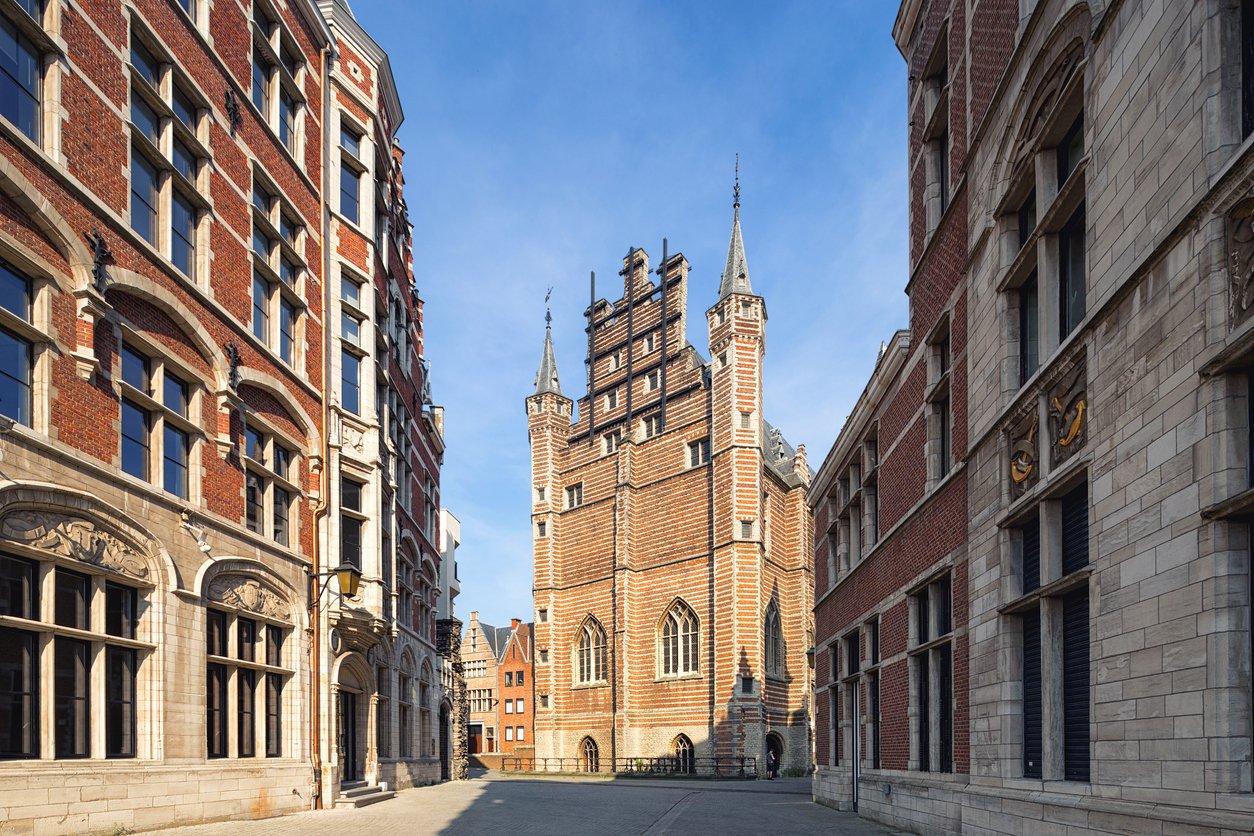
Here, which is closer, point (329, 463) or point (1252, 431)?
point (1252, 431)

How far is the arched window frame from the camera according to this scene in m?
49.6

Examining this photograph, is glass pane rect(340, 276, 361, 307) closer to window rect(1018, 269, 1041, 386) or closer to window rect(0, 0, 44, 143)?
window rect(0, 0, 44, 143)

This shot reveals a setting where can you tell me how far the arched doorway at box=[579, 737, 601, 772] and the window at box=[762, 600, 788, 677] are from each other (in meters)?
9.89

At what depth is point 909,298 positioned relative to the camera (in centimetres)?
1764

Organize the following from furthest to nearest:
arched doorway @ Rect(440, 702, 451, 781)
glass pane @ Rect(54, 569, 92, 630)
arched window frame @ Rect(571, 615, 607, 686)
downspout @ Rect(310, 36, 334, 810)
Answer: arched window frame @ Rect(571, 615, 607, 686) → arched doorway @ Rect(440, 702, 451, 781) → downspout @ Rect(310, 36, 334, 810) → glass pane @ Rect(54, 569, 92, 630)

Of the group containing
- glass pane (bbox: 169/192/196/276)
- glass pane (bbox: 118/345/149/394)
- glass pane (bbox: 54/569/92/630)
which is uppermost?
glass pane (bbox: 169/192/196/276)

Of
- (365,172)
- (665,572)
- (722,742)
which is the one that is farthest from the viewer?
(665,572)

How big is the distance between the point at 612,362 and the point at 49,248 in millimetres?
41901

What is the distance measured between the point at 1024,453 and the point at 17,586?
11.7m

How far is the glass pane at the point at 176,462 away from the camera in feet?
49.2

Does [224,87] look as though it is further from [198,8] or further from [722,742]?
[722,742]

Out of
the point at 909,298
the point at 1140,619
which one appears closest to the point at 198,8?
the point at 909,298

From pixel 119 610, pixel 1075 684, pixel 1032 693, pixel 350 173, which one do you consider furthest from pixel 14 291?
pixel 350 173

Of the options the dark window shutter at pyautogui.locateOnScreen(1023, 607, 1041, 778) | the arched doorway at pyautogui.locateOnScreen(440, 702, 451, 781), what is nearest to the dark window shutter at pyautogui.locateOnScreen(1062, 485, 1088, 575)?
the dark window shutter at pyautogui.locateOnScreen(1023, 607, 1041, 778)
